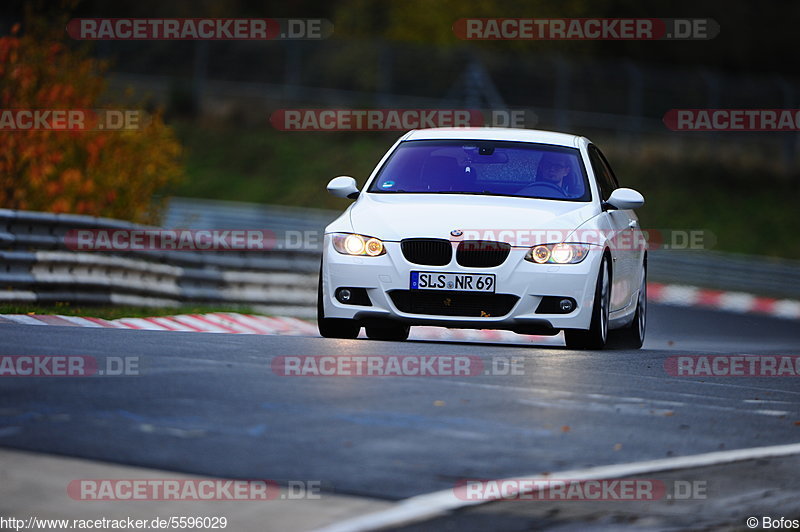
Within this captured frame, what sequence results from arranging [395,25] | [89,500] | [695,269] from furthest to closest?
1. [395,25]
2. [695,269]
3. [89,500]

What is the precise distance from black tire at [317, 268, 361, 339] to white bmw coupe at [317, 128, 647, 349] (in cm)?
1

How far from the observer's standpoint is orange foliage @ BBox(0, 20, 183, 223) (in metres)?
21.8

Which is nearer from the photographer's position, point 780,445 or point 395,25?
point 780,445

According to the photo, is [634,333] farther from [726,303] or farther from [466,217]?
[726,303]

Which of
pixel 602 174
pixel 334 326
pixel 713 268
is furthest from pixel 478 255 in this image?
pixel 713 268

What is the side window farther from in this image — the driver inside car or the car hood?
the car hood

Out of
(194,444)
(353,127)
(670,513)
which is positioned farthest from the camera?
(353,127)

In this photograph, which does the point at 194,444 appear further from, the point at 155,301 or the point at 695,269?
the point at 695,269

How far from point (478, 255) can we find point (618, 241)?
1594mm

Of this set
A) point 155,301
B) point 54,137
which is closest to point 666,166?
point 54,137

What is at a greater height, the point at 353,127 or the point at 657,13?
the point at 657,13

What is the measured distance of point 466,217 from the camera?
446 inches

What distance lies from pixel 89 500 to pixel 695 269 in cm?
3145

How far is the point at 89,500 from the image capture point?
5555 millimetres
